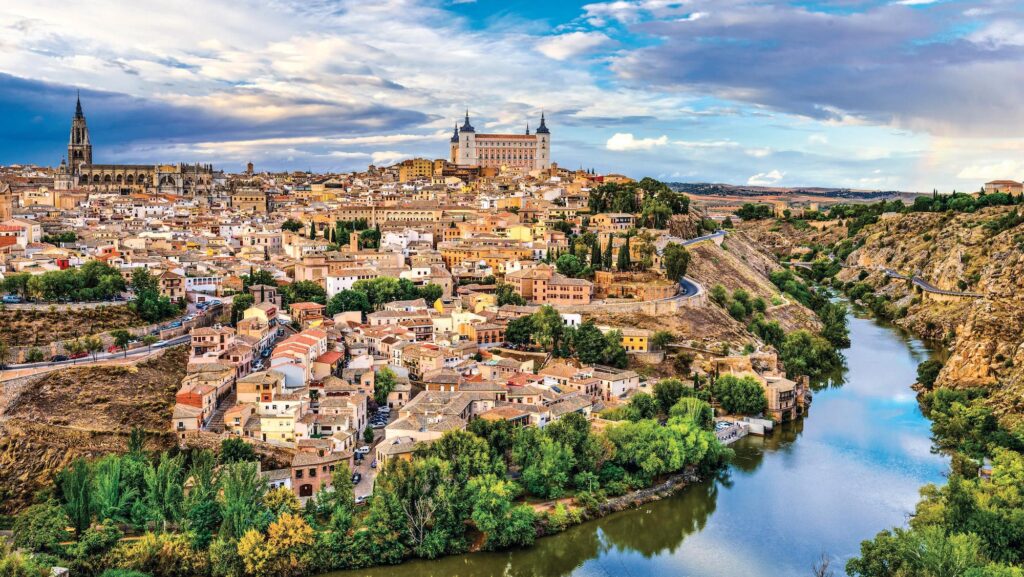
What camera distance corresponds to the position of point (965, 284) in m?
37.5

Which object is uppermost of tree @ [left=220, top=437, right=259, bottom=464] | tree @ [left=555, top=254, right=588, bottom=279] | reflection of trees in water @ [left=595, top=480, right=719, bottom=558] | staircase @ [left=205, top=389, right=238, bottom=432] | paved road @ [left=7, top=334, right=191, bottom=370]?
tree @ [left=555, top=254, right=588, bottom=279]

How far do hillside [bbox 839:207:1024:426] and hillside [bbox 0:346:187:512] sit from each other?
18682 mm

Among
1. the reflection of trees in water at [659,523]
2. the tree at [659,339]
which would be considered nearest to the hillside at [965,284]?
the tree at [659,339]

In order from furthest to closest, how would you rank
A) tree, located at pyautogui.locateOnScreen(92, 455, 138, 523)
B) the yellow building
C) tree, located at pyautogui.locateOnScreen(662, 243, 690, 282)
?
the yellow building → tree, located at pyautogui.locateOnScreen(662, 243, 690, 282) → tree, located at pyautogui.locateOnScreen(92, 455, 138, 523)

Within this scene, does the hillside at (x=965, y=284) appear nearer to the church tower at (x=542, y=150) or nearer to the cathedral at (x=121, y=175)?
the church tower at (x=542, y=150)

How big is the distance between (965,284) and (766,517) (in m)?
25.6

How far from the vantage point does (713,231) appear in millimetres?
44156

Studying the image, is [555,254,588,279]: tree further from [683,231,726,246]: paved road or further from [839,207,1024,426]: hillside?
[839,207,1024,426]: hillside

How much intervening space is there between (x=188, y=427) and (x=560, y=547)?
773 cm

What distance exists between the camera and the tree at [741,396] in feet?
72.6

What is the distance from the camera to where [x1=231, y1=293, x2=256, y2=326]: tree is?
80.3 ft

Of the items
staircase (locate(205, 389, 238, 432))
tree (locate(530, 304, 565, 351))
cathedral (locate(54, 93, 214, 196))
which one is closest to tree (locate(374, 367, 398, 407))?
staircase (locate(205, 389, 238, 432))

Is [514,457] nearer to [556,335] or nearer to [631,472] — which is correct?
[631,472]

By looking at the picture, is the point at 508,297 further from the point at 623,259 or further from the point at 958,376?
the point at 958,376
